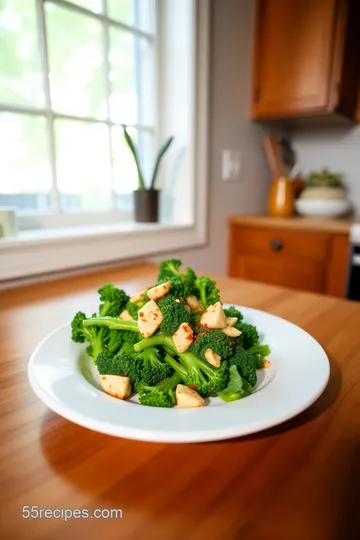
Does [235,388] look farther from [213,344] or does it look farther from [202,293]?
[202,293]

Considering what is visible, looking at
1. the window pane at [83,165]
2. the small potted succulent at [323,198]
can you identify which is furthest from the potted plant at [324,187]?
the window pane at [83,165]

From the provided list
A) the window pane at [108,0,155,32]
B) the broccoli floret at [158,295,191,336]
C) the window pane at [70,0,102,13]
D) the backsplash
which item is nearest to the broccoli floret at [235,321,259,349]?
the broccoli floret at [158,295,191,336]

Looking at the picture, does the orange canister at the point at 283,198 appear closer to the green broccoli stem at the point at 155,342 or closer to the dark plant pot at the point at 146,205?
the dark plant pot at the point at 146,205

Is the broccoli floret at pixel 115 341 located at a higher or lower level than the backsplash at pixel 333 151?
lower

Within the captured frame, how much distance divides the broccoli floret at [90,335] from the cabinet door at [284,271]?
129 cm

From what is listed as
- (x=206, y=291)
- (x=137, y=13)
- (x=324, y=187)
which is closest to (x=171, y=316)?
(x=206, y=291)

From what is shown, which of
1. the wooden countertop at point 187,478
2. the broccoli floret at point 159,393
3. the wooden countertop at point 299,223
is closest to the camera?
the wooden countertop at point 187,478

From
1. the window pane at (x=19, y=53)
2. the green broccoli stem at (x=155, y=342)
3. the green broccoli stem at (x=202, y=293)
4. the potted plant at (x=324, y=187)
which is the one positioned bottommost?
the green broccoli stem at (x=155, y=342)

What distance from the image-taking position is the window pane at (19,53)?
1083 millimetres

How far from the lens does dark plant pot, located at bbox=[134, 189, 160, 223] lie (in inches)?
54.6

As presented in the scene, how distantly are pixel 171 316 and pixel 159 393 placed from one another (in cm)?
9

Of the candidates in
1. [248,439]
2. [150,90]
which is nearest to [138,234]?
[150,90]

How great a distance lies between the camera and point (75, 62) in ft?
4.14

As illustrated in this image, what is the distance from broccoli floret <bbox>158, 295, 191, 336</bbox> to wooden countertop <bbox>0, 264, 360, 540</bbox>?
128 mm
